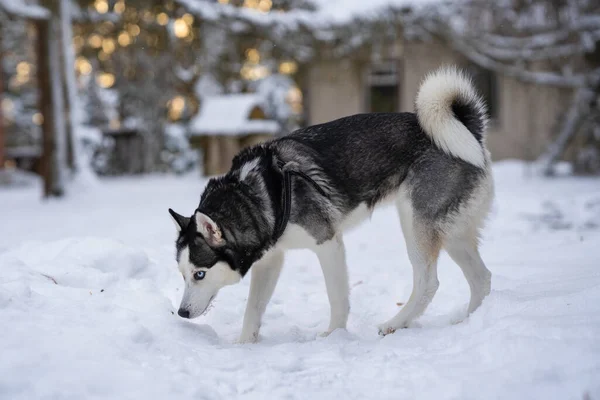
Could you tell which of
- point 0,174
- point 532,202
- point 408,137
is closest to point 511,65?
point 532,202

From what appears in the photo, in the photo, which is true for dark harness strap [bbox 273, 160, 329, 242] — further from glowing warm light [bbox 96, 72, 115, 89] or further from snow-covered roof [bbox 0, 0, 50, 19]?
glowing warm light [bbox 96, 72, 115, 89]

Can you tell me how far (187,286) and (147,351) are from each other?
60 centimetres

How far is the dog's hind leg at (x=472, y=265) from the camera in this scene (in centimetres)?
344

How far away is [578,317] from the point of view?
2512 mm

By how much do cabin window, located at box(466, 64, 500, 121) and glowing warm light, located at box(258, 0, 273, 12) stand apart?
6460mm

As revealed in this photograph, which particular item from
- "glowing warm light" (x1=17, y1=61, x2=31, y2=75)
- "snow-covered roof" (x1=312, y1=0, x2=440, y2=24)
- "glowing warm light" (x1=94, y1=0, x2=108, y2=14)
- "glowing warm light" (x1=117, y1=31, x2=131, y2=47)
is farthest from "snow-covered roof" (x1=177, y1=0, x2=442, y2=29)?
"glowing warm light" (x1=17, y1=61, x2=31, y2=75)

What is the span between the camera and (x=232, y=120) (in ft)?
38.9

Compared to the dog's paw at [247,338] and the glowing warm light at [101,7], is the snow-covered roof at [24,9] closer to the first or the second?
the glowing warm light at [101,7]

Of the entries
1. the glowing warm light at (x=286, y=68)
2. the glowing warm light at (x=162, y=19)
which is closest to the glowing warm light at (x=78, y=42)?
the glowing warm light at (x=162, y=19)

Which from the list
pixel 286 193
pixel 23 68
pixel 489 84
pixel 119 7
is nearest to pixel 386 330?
pixel 286 193

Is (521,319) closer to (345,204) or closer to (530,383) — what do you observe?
(530,383)

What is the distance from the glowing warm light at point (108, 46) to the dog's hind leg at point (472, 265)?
64.3ft

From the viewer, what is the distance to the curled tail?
334cm

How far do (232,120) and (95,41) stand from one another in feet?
37.6
